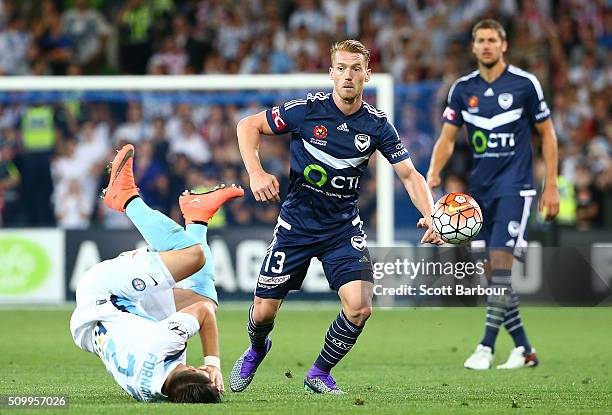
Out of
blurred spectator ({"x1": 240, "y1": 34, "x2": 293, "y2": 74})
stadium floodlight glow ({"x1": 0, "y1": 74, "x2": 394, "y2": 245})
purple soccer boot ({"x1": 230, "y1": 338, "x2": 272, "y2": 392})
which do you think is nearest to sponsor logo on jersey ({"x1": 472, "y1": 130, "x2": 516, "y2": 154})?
purple soccer boot ({"x1": 230, "y1": 338, "x2": 272, "y2": 392})

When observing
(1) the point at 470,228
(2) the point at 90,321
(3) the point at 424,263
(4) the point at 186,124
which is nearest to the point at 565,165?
(4) the point at 186,124

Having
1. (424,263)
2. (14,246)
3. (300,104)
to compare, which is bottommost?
(14,246)

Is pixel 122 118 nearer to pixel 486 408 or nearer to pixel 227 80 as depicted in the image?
pixel 227 80

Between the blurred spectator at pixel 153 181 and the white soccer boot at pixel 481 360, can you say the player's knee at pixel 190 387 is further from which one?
the blurred spectator at pixel 153 181

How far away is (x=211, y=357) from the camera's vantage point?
727 centimetres

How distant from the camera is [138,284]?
6902 millimetres

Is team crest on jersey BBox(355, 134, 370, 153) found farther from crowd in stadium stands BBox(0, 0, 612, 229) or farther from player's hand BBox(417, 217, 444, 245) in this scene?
crowd in stadium stands BBox(0, 0, 612, 229)

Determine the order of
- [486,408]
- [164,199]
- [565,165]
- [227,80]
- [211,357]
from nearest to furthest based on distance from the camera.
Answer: [486,408] < [211,357] < [227,80] < [164,199] < [565,165]

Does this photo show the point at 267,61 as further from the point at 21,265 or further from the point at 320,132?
the point at 320,132

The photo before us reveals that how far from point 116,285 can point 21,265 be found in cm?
761

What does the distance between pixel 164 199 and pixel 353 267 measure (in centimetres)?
800

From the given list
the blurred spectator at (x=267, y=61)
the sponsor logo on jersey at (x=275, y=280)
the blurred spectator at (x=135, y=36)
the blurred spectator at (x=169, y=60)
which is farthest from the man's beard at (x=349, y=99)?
the blurred spectator at (x=135, y=36)

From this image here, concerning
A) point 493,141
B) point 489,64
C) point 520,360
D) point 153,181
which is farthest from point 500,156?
point 153,181

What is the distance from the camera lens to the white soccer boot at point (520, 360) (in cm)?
941
